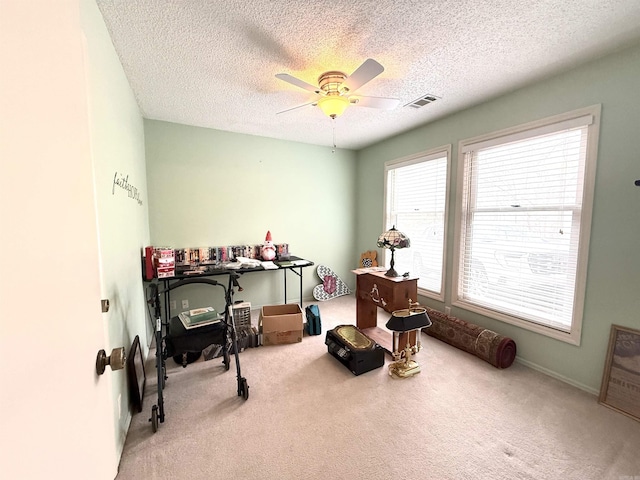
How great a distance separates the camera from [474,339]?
2646 millimetres

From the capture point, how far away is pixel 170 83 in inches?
93.3

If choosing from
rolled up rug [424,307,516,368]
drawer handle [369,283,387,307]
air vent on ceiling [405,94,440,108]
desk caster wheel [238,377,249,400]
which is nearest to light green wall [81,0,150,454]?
desk caster wheel [238,377,249,400]

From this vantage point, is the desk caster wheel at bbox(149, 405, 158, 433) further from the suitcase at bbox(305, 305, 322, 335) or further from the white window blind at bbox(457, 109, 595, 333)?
the white window blind at bbox(457, 109, 595, 333)

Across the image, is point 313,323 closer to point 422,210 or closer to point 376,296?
point 376,296

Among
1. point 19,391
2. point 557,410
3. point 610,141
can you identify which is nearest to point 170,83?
point 19,391

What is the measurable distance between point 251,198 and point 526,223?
3314 mm

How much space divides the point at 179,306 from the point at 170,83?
103 inches

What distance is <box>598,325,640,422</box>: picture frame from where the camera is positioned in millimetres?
1859

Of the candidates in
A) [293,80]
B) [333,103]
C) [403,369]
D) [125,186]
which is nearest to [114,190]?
[125,186]

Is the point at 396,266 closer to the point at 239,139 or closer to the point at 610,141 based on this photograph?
the point at 610,141

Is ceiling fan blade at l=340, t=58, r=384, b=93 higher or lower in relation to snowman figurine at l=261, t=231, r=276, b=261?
higher

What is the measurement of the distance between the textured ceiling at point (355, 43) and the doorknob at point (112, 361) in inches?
72.2

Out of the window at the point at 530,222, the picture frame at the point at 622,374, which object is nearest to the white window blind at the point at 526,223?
the window at the point at 530,222

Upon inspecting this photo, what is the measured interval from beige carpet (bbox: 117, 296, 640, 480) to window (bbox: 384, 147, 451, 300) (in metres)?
1.29
